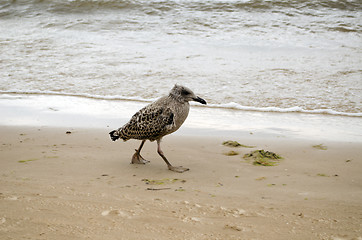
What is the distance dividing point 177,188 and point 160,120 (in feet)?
3.13

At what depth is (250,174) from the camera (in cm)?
450

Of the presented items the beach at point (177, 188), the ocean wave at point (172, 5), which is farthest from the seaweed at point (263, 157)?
the ocean wave at point (172, 5)

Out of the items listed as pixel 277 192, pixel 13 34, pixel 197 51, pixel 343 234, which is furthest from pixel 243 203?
pixel 13 34

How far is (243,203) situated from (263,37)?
33.6ft

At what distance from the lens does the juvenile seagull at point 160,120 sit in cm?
472

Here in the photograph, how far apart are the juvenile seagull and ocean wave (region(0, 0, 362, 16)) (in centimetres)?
1183

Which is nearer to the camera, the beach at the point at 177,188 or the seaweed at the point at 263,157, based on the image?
Answer: the beach at the point at 177,188

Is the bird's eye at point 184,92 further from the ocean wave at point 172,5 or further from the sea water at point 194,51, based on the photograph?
the ocean wave at point 172,5

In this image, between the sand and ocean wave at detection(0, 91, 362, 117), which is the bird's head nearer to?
the sand

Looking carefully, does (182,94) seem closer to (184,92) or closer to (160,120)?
(184,92)

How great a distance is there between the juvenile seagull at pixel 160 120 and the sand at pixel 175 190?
0.32 metres

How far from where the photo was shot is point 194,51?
11828mm

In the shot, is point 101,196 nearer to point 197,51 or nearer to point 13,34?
point 197,51

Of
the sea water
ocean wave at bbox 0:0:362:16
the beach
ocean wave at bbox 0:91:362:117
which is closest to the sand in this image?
the beach
